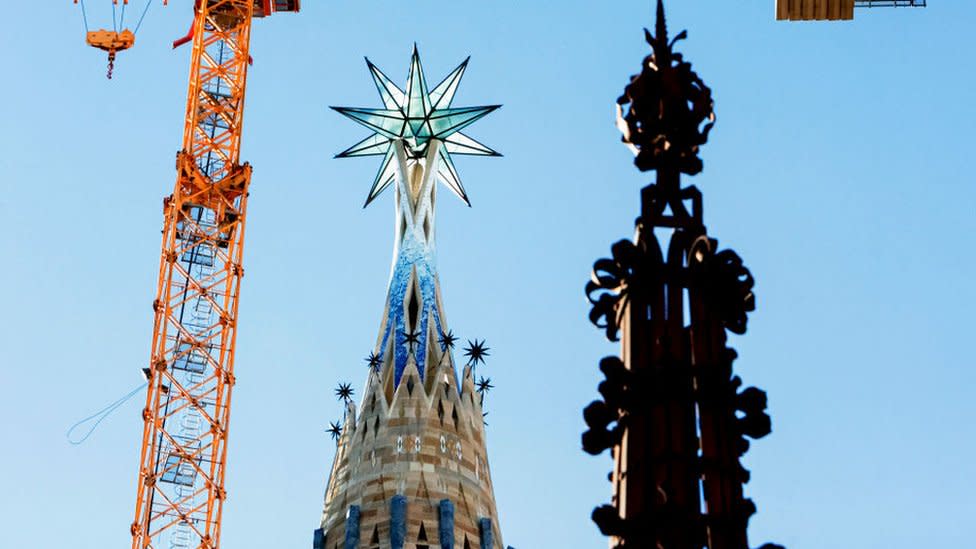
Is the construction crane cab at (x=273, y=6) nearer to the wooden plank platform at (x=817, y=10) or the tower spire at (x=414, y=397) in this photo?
the tower spire at (x=414, y=397)

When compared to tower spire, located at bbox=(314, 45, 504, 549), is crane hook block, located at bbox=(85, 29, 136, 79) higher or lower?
higher

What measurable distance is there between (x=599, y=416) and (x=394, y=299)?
43.7 metres

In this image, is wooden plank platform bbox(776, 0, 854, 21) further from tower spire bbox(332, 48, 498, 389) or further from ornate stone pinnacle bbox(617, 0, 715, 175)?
ornate stone pinnacle bbox(617, 0, 715, 175)

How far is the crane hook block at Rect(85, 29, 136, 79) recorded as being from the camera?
62.1 meters

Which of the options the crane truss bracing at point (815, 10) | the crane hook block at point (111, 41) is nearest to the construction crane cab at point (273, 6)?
the crane hook block at point (111, 41)

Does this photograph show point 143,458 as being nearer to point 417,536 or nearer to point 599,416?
point 417,536

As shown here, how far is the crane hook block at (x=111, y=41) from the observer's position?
204 feet

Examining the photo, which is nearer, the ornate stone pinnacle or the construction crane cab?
the ornate stone pinnacle

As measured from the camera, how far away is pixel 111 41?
62.3 m

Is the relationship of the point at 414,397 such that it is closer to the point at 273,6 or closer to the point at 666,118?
the point at 273,6

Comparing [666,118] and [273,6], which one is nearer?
[666,118]

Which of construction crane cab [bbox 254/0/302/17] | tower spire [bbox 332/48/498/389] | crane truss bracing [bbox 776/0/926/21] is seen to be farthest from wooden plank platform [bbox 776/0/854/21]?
construction crane cab [bbox 254/0/302/17]

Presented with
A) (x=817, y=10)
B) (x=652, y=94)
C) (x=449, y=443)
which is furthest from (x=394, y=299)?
(x=652, y=94)

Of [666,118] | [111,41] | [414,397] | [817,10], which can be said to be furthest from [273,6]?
[666,118]
